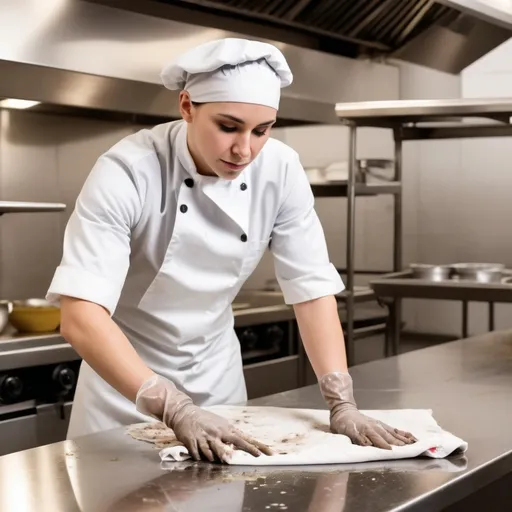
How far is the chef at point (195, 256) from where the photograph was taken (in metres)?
1.34

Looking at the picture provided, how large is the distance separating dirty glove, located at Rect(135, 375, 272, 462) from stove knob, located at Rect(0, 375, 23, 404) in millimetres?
1018

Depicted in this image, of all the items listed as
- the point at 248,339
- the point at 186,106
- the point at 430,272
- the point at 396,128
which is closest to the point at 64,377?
the point at 248,339

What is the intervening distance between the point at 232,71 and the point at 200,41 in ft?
5.24

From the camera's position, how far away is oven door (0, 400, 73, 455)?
223cm

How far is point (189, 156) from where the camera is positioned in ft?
5.23

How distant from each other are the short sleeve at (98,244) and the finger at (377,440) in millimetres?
477

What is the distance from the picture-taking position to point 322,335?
159cm

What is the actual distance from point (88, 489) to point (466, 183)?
10.7 ft

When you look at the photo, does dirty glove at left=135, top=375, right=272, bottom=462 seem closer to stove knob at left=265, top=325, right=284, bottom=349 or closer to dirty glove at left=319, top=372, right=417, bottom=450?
dirty glove at left=319, top=372, right=417, bottom=450

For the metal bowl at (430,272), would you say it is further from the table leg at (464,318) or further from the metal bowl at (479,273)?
the table leg at (464,318)

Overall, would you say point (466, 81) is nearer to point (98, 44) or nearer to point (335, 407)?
point (98, 44)

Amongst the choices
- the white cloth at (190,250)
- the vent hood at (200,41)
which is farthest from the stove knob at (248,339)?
the white cloth at (190,250)

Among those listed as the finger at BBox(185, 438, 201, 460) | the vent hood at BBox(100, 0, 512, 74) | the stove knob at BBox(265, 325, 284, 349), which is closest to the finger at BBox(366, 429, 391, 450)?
the finger at BBox(185, 438, 201, 460)

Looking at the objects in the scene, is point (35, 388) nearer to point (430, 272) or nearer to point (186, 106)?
point (186, 106)
